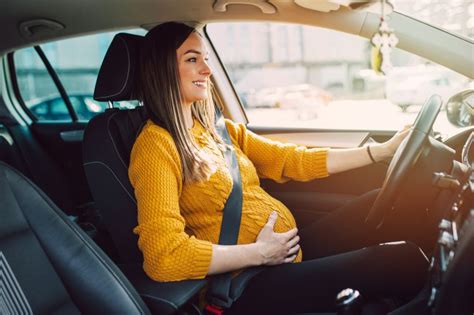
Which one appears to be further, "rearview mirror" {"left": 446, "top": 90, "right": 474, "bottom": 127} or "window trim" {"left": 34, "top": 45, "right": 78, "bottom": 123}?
"window trim" {"left": 34, "top": 45, "right": 78, "bottom": 123}

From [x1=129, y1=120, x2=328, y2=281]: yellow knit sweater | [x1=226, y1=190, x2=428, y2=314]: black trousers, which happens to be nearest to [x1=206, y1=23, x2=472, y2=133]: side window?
[x1=129, y1=120, x2=328, y2=281]: yellow knit sweater

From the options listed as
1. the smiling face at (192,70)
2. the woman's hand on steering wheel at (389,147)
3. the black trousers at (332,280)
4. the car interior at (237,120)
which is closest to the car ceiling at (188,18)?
the car interior at (237,120)

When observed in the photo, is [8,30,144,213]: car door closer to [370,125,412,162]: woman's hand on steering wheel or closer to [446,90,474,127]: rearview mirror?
[370,125,412,162]: woman's hand on steering wheel

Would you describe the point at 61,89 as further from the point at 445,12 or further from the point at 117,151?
the point at 445,12

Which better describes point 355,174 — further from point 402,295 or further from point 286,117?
point 402,295

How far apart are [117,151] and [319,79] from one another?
4.65ft

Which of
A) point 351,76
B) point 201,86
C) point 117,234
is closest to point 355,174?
point 351,76

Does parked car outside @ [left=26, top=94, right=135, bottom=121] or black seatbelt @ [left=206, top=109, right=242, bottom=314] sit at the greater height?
black seatbelt @ [left=206, top=109, right=242, bottom=314]

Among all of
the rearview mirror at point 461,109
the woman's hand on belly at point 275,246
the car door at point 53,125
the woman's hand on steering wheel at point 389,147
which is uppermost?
the rearview mirror at point 461,109

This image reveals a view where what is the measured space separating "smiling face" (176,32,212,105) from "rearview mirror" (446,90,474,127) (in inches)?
34.2

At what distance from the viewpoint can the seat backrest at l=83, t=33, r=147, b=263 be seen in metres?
1.71

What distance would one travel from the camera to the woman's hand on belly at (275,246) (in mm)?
1590

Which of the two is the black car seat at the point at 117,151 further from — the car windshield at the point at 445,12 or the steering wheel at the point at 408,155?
the car windshield at the point at 445,12

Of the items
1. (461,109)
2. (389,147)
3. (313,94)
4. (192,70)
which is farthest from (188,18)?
(461,109)
